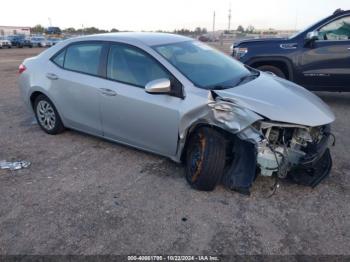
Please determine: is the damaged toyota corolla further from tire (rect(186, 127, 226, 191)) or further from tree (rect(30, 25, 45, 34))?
tree (rect(30, 25, 45, 34))

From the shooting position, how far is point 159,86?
3754 mm

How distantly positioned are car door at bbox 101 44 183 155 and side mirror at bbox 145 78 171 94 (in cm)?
13

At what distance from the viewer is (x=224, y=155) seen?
3549mm

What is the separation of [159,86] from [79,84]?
1.53 metres

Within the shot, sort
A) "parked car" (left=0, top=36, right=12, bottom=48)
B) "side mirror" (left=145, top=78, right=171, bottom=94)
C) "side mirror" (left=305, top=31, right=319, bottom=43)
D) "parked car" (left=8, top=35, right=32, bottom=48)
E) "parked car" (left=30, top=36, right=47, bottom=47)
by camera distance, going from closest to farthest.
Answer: "side mirror" (left=145, top=78, right=171, bottom=94) → "side mirror" (left=305, top=31, right=319, bottom=43) → "parked car" (left=0, top=36, right=12, bottom=48) → "parked car" (left=8, top=35, right=32, bottom=48) → "parked car" (left=30, top=36, right=47, bottom=47)

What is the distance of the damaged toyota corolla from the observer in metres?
3.51

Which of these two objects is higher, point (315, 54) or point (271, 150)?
point (315, 54)

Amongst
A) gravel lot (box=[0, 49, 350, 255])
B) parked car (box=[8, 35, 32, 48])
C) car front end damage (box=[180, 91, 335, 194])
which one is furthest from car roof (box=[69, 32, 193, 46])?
parked car (box=[8, 35, 32, 48])

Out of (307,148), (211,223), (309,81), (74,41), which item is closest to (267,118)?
(307,148)

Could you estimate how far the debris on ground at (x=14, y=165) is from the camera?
14.6 feet

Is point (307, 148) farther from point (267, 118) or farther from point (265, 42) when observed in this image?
point (265, 42)

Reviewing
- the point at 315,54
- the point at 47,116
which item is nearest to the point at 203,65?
the point at 47,116

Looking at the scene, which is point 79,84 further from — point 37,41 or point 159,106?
point 37,41

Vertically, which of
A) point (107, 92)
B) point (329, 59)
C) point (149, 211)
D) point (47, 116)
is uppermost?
point (329, 59)
